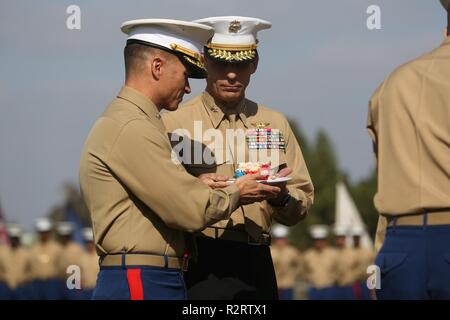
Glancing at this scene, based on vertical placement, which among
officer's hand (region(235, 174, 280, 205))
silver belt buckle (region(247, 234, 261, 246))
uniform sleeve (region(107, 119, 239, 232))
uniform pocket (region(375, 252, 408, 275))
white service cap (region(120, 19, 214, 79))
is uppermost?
white service cap (region(120, 19, 214, 79))

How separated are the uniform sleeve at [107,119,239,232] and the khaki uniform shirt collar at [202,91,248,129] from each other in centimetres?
150

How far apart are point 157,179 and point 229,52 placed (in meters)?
1.83

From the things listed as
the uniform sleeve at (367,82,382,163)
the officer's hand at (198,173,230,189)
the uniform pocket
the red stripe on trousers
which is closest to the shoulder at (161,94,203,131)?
the officer's hand at (198,173,230,189)

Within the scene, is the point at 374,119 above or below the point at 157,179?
above

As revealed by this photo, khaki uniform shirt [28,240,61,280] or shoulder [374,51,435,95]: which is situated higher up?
shoulder [374,51,435,95]

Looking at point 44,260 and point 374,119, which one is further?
point 44,260

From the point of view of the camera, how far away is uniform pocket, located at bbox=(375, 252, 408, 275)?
594 cm

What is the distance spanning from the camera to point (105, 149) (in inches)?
253

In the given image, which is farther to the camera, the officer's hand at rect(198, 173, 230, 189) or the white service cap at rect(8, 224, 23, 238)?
the white service cap at rect(8, 224, 23, 238)

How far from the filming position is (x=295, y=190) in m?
7.93

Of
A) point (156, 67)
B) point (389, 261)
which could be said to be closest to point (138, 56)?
point (156, 67)

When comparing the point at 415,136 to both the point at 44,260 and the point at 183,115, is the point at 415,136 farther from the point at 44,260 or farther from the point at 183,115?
the point at 44,260

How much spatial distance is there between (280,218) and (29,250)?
56.2ft

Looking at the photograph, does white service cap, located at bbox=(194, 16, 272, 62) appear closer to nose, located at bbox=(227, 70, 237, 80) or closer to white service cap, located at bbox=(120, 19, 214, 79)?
nose, located at bbox=(227, 70, 237, 80)
